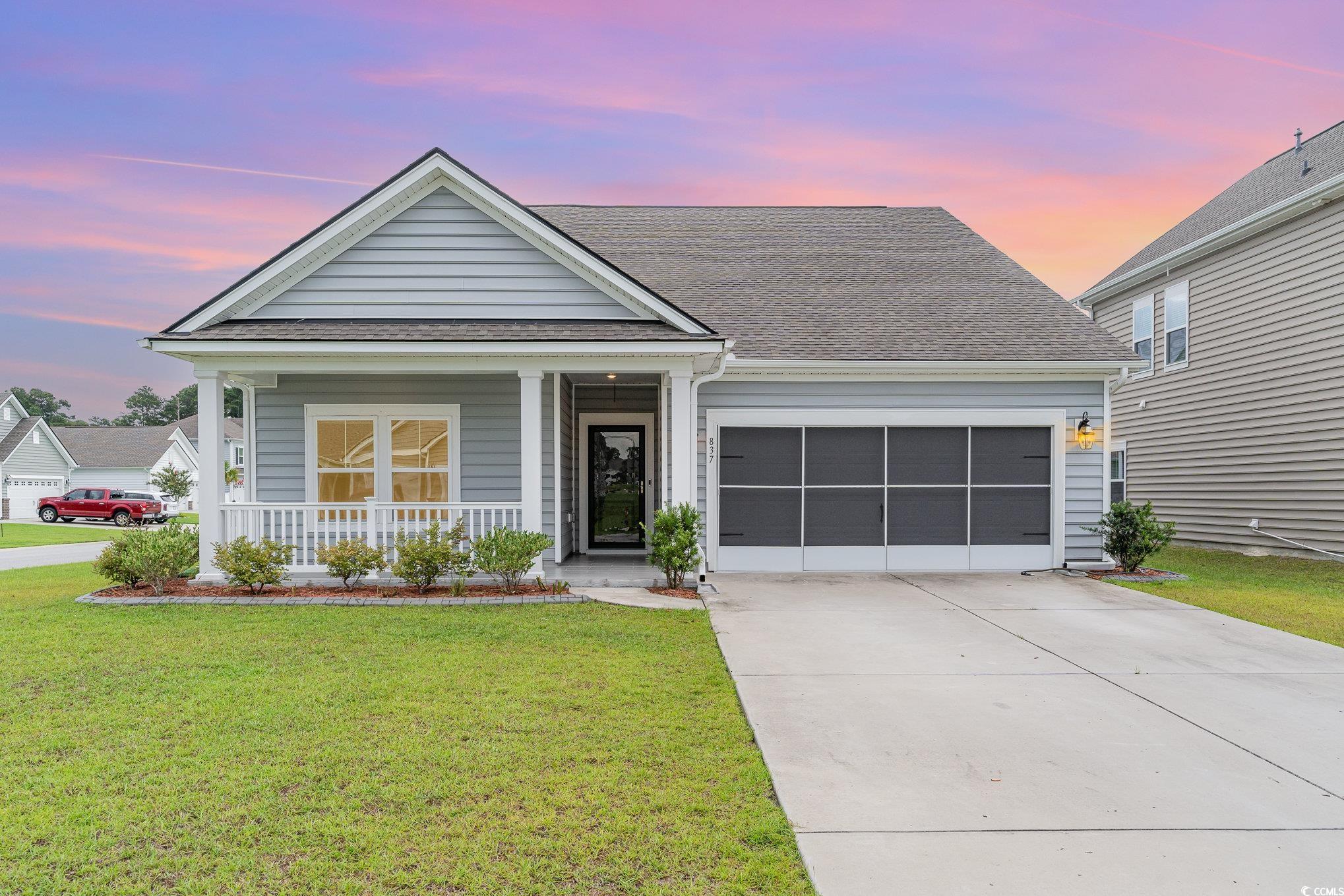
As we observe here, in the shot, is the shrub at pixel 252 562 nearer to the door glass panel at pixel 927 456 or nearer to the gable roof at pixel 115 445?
the door glass panel at pixel 927 456

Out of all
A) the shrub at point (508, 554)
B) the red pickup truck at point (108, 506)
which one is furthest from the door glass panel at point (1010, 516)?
the red pickup truck at point (108, 506)

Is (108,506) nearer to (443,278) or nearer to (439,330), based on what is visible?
(443,278)

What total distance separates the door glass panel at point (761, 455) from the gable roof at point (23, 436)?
40.6 meters

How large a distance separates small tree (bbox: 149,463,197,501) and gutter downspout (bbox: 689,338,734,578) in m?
40.7

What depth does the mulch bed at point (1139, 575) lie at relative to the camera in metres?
9.86

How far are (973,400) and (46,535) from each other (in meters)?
26.8

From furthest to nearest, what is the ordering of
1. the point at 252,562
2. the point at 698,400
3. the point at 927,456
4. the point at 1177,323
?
the point at 1177,323 < the point at 927,456 < the point at 698,400 < the point at 252,562

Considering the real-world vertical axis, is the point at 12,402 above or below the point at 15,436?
above

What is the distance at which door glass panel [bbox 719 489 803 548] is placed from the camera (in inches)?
417

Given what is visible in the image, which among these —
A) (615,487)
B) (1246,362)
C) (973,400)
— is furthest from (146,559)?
(1246,362)

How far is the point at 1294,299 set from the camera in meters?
11.9

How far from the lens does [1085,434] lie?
1061cm

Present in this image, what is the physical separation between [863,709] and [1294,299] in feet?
40.7

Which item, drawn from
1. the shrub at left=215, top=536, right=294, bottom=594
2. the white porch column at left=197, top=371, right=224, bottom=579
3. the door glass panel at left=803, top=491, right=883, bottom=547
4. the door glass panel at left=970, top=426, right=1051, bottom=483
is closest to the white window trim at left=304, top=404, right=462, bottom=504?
the white porch column at left=197, top=371, right=224, bottom=579
